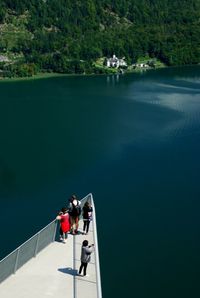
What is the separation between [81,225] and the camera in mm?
23609

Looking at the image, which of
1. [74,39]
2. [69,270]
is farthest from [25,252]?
[74,39]

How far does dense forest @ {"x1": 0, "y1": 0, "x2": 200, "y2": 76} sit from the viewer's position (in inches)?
6166

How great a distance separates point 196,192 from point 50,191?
1375 cm

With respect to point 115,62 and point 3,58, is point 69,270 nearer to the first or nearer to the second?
point 3,58

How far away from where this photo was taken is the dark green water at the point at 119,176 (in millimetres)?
33969

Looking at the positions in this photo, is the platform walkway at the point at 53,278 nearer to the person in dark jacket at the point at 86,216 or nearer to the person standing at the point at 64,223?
the person standing at the point at 64,223

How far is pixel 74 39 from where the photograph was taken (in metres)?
179

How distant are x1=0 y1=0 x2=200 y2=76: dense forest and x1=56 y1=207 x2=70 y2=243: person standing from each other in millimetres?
124345

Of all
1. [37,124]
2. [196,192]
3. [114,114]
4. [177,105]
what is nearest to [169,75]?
[177,105]

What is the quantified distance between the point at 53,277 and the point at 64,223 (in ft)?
9.68

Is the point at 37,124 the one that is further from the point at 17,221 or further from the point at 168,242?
the point at 168,242

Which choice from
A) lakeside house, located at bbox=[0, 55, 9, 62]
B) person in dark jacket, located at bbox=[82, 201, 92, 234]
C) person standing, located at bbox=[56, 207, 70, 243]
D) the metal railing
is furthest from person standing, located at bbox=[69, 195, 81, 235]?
lakeside house, located at bbox=[0, 55, 9, 62]

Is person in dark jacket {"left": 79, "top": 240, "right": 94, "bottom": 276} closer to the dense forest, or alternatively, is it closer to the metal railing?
the metal railing

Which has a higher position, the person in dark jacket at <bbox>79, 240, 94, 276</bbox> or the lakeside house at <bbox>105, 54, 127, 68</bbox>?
the lakeside house at <bbox>105, 54, 127, 68</bbox>
